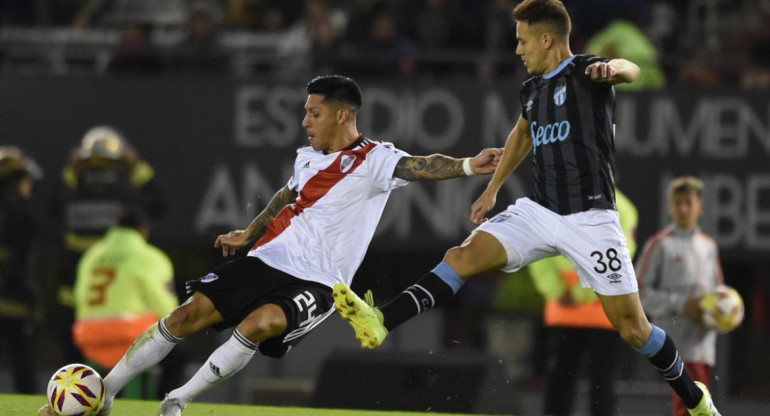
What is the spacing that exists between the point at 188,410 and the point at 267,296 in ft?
4.60

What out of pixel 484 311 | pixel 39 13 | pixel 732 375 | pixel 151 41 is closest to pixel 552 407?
pixel 732 375

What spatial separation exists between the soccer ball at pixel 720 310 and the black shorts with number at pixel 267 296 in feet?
12.3

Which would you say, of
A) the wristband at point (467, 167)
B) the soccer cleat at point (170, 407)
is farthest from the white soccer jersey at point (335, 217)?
the soccer cleat at point (170, 407)

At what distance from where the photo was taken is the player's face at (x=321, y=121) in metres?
8.34

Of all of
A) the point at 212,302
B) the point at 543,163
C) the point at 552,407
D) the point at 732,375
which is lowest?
the point at 732,375

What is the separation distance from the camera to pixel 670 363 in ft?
27.0

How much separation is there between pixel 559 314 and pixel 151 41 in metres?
6.58

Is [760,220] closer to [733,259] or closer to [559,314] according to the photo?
[733,259]

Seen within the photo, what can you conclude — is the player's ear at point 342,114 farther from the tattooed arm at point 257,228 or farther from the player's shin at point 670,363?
the player's shin at point 670,363

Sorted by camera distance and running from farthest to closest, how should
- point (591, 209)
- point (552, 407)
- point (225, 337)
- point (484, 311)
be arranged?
point (484, 311) → point (225, 337) → point (552, 407) → point (591, 209)

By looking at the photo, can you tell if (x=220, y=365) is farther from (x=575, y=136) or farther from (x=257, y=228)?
(x=575, y=136)

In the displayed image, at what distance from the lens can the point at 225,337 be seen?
14.5 meters

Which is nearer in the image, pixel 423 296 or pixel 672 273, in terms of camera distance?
pixel 423 296

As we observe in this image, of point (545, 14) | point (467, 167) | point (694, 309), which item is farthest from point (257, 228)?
point (694, 309)
